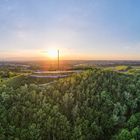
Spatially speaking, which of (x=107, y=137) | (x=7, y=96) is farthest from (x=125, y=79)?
(x=7, y=96)

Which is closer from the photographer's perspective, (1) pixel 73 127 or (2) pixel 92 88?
(1) pixel 73 127

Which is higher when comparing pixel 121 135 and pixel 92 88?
pixel 92 88

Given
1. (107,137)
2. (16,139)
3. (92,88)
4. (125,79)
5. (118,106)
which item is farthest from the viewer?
(125,79)

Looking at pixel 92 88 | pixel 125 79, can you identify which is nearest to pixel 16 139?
pixel 92 88

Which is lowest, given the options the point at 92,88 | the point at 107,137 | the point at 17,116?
the point at 107,137

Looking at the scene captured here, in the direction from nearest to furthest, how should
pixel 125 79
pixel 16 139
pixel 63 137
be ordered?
pixel 16 139, pixel 63 137, pixel 125 79

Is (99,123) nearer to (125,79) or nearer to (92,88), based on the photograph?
(92,88)
